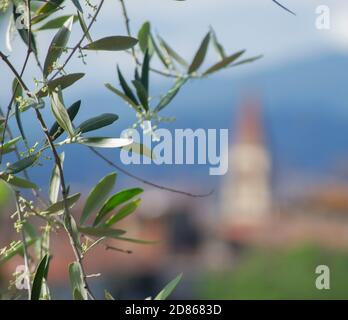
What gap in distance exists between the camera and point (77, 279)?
0.68 metres

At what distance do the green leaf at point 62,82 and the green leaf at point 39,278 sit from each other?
123 millimetres

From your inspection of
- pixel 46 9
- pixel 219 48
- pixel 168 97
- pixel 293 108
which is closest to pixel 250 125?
pixel 293 108

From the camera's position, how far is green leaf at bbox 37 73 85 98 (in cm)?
67

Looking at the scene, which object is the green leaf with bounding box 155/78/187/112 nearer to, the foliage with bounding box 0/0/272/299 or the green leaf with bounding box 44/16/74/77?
the foliage with bounding box 0/0/272/299

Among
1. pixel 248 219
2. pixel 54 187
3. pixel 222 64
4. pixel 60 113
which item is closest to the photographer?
pixel 60 113

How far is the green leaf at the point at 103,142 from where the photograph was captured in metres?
0.66

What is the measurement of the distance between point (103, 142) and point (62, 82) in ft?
0.18

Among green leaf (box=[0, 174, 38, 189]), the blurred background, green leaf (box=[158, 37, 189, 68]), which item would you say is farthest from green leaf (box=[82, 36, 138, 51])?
the blurred background

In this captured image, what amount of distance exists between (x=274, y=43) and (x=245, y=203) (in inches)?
1263

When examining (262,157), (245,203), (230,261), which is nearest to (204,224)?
(230,261)

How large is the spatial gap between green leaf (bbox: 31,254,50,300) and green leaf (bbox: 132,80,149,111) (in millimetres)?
204

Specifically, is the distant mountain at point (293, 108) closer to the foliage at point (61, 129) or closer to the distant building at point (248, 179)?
the distant building at point (248, 179)

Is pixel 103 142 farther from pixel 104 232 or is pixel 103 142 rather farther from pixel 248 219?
pixel 248 219
